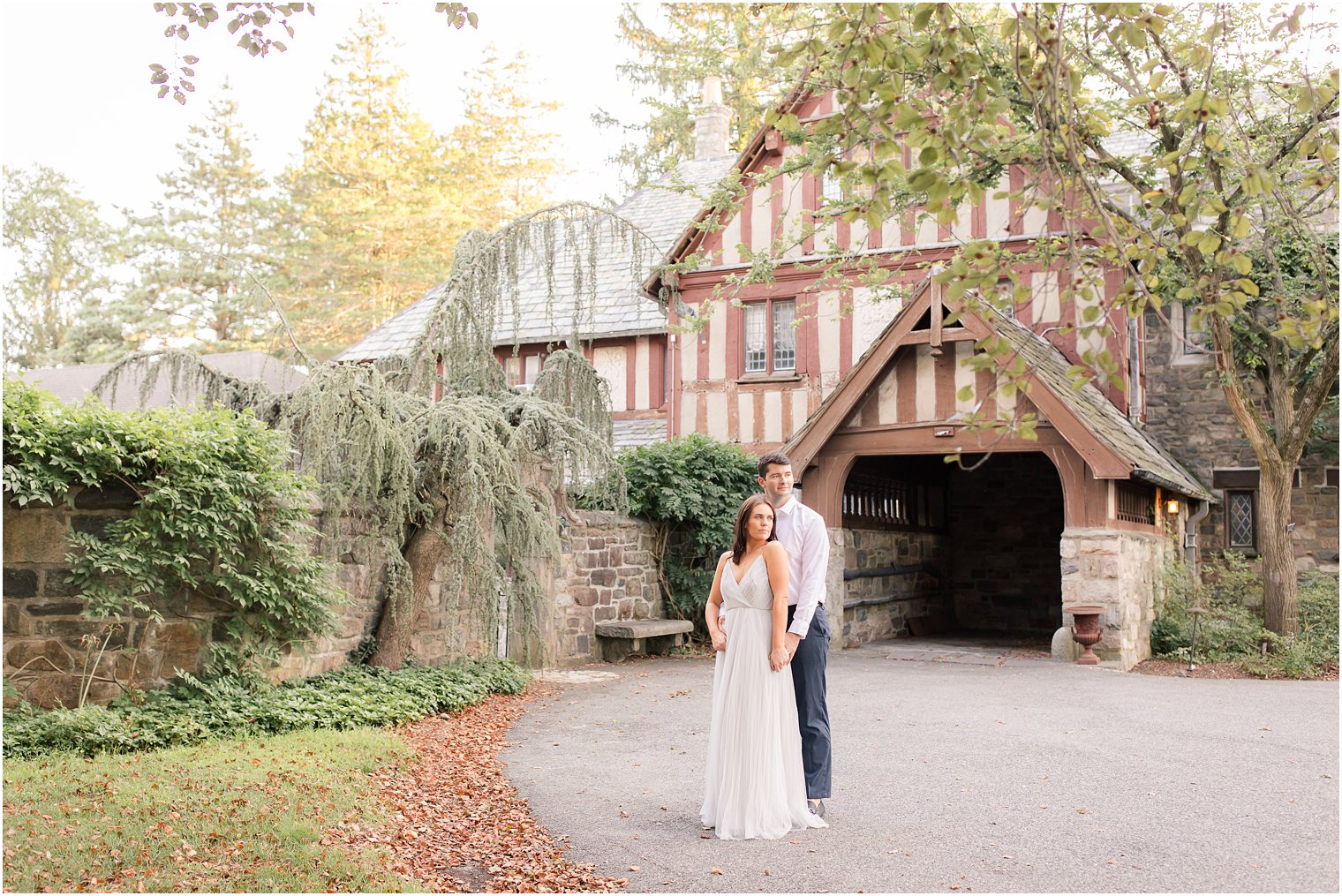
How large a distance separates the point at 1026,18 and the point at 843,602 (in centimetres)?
1000

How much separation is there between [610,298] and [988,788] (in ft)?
41.2

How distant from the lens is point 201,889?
13.5 feet

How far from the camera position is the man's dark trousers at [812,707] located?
5.31 meters

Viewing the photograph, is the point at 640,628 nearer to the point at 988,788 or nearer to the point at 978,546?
the point at 988,788

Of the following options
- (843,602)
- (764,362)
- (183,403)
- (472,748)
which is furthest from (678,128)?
(472,748)

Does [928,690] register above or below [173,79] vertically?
below

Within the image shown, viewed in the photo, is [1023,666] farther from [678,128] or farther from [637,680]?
[678,128]

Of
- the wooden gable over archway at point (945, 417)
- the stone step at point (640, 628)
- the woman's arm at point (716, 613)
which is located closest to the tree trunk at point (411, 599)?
the stone step at point (640, 628)

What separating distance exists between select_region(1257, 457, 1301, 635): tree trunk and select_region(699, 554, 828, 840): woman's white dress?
378 inches

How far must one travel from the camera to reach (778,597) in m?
5.09

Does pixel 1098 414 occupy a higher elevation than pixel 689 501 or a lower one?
higher

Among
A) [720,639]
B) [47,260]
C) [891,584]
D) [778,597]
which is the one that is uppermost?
[47,260]

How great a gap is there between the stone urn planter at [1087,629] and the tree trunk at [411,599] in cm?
657

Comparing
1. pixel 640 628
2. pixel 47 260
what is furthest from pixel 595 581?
pixel 47 260
